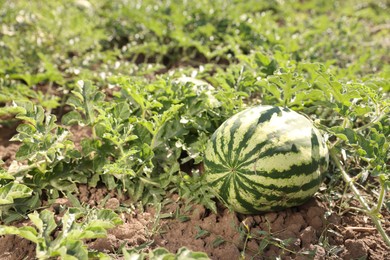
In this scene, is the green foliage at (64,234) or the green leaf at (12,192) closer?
the green foliage at (64,234)

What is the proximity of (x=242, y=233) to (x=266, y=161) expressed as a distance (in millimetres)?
406

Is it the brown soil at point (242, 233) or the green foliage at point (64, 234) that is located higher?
the green foliage at point (64, 234)

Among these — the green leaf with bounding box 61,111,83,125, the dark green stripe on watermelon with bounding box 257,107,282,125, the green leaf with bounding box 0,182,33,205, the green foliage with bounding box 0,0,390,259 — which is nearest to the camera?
the green leaf with bounding box 0,182,33,205

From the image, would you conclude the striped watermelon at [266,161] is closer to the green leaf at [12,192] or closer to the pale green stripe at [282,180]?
the pale green stripe at [282,180]

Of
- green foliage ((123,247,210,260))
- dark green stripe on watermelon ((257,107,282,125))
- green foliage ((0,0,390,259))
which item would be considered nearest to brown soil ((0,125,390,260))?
green foliage ((0,0,390,259))

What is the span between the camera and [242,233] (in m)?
2.54

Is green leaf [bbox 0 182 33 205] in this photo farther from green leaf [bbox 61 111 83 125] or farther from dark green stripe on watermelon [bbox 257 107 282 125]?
dark green stripe on watermelon [bbox 257 107 282 125]

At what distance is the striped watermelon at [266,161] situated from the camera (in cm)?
245

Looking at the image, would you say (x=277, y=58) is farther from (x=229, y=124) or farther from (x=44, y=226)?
(x=44, y=226)

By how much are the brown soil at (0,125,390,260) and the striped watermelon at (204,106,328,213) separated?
120mm

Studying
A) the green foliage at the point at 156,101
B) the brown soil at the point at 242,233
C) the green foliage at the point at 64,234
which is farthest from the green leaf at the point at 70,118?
the green foliage at the point at 64,234

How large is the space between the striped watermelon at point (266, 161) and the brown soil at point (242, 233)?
0.12 m

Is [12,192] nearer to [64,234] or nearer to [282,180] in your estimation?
[64,234]

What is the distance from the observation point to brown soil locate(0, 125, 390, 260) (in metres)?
→ 2.48
